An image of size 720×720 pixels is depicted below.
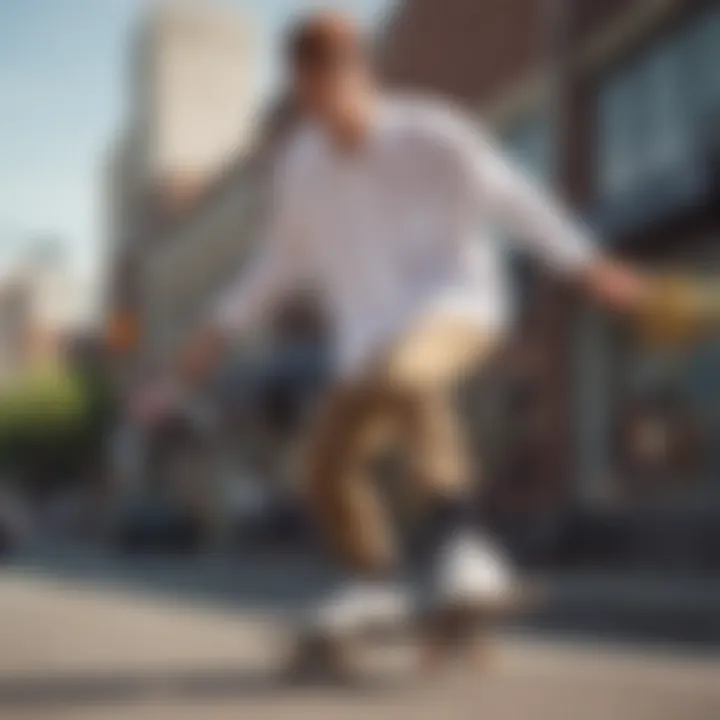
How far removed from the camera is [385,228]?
142cm

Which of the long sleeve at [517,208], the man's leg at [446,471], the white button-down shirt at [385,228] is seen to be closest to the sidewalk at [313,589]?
the man's leg at [446,471]

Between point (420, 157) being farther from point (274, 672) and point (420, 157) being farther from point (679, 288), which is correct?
point (274, 672)

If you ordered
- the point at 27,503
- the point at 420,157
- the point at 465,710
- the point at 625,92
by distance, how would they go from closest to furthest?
1. the point at 27,503
2. the point at 465,710
3. the point at 420,157
4. the point at 625,92

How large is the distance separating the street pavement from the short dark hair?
0.43 meters

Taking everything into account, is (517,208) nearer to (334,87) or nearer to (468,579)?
(334,87)

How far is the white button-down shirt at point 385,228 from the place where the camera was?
1.38 meters

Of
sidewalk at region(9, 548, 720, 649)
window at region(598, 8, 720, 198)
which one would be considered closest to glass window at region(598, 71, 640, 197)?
window at region(598, 8, 720, 198)

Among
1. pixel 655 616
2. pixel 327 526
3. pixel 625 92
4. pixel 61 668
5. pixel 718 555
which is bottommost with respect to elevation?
pixel 61 668

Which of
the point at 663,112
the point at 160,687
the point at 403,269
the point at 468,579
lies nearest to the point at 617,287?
the point at 403,269

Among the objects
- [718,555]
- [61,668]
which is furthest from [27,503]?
[718,555]

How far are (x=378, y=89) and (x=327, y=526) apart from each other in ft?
1.42

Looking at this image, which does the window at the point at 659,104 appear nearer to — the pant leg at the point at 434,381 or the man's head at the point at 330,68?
the pant leg at the point at 434,381

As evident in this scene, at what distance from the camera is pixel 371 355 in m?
1.45

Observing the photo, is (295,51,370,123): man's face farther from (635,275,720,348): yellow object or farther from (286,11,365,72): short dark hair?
(635,275,720,348): yellow object
